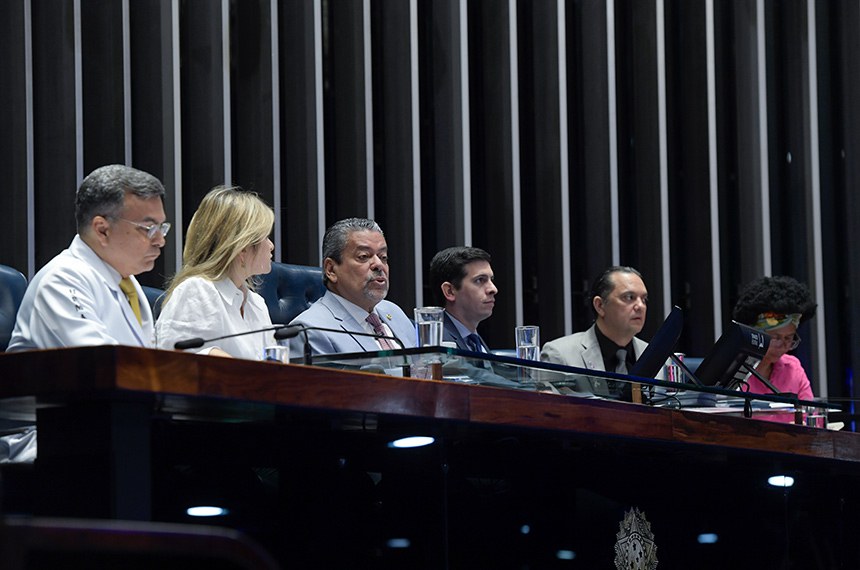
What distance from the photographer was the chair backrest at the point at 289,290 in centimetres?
375

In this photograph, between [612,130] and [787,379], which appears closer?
[787,379]

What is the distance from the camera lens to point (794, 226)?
562cm

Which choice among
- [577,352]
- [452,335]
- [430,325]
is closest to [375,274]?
[452,335]

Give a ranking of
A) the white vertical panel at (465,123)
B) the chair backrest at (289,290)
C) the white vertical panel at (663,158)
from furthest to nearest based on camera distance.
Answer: the white vertical panel at (663,158), the white vertical panel at (465,123), the chair backrest at (289,290)

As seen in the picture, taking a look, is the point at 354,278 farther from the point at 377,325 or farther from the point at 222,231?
the point at 222,231

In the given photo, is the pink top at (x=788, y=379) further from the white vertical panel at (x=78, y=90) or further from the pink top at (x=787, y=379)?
the white vertical panel at (x=78, y=90)

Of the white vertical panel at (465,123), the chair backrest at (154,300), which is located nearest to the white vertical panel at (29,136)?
the chair backrest at (154,300)

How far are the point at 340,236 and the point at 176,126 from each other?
1031mm

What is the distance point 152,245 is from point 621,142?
10.4ft

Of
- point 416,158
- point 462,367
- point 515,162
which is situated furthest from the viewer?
point 515,162

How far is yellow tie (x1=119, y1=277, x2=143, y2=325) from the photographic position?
2.62m

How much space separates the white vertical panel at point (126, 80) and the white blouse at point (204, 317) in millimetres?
1335

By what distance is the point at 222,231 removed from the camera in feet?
10.1

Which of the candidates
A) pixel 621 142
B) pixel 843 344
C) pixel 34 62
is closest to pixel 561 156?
pixel 621 142
